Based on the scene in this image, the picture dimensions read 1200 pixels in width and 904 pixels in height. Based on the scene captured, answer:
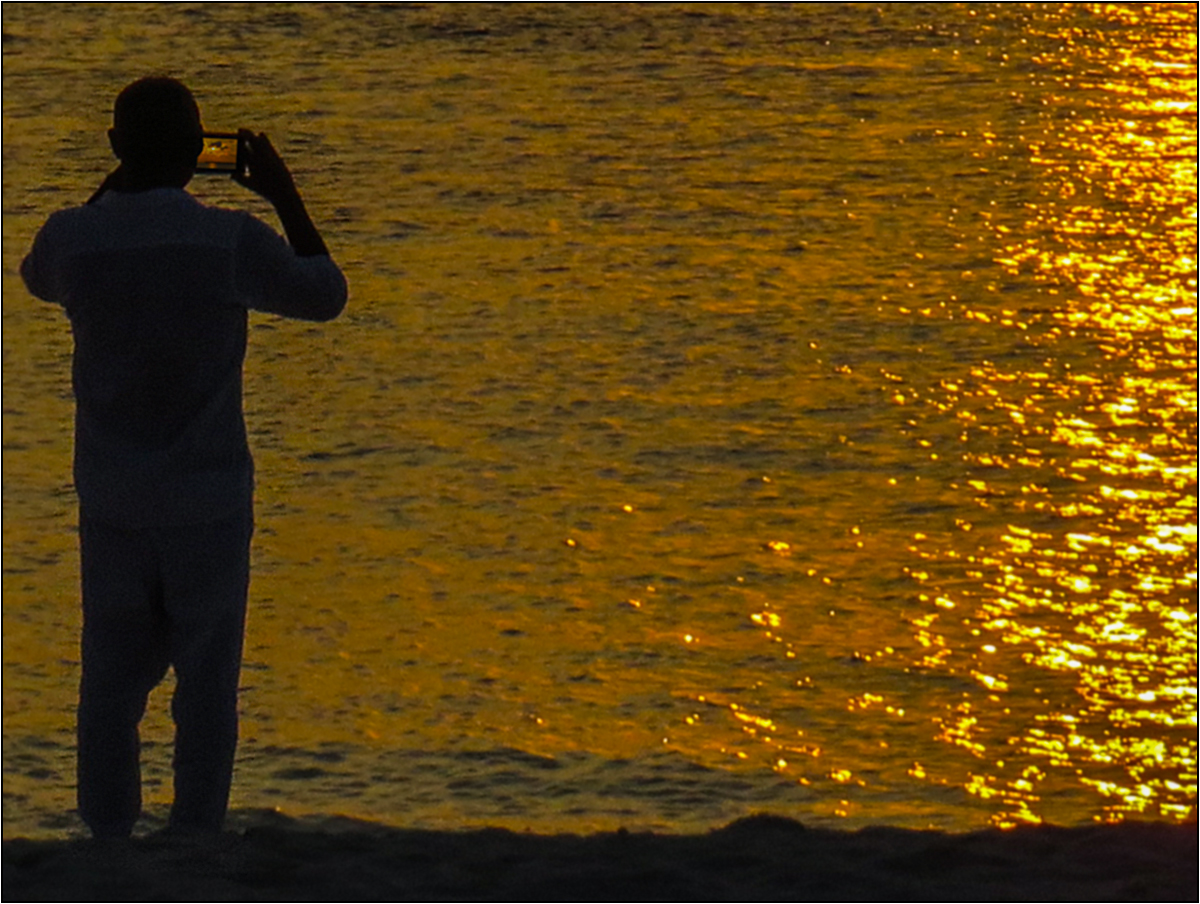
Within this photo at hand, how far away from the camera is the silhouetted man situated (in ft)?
15.7

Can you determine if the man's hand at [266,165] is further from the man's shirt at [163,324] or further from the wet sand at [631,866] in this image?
the wet sand at [631,866]

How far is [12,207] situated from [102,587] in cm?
776

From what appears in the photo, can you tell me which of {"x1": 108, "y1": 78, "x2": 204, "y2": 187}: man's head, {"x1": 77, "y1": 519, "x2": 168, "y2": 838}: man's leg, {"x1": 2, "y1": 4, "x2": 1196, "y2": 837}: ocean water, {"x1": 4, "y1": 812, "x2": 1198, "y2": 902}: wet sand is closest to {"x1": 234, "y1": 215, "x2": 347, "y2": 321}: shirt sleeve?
{"x1": 108, "y1": 78, "x2": 204, "y2": 187}: man's head

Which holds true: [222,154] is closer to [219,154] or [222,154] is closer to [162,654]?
[219,154]

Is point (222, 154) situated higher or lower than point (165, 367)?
higher

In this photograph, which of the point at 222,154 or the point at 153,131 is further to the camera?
the point at 222,154

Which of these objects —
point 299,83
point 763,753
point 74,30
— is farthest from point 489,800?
point 74,30

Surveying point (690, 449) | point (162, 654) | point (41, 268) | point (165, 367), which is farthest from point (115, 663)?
point (690, 449)

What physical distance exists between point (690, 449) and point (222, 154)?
4.42m

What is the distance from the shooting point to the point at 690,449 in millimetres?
9289

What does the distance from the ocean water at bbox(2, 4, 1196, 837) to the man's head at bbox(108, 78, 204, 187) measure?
2.14 metres

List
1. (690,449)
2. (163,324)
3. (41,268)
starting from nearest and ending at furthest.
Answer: (163,324) < (41,268) < (690,449)

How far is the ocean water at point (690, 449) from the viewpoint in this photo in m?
6.99

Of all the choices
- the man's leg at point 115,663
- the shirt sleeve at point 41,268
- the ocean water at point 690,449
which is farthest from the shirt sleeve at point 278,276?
the ocean water at point 690,449
